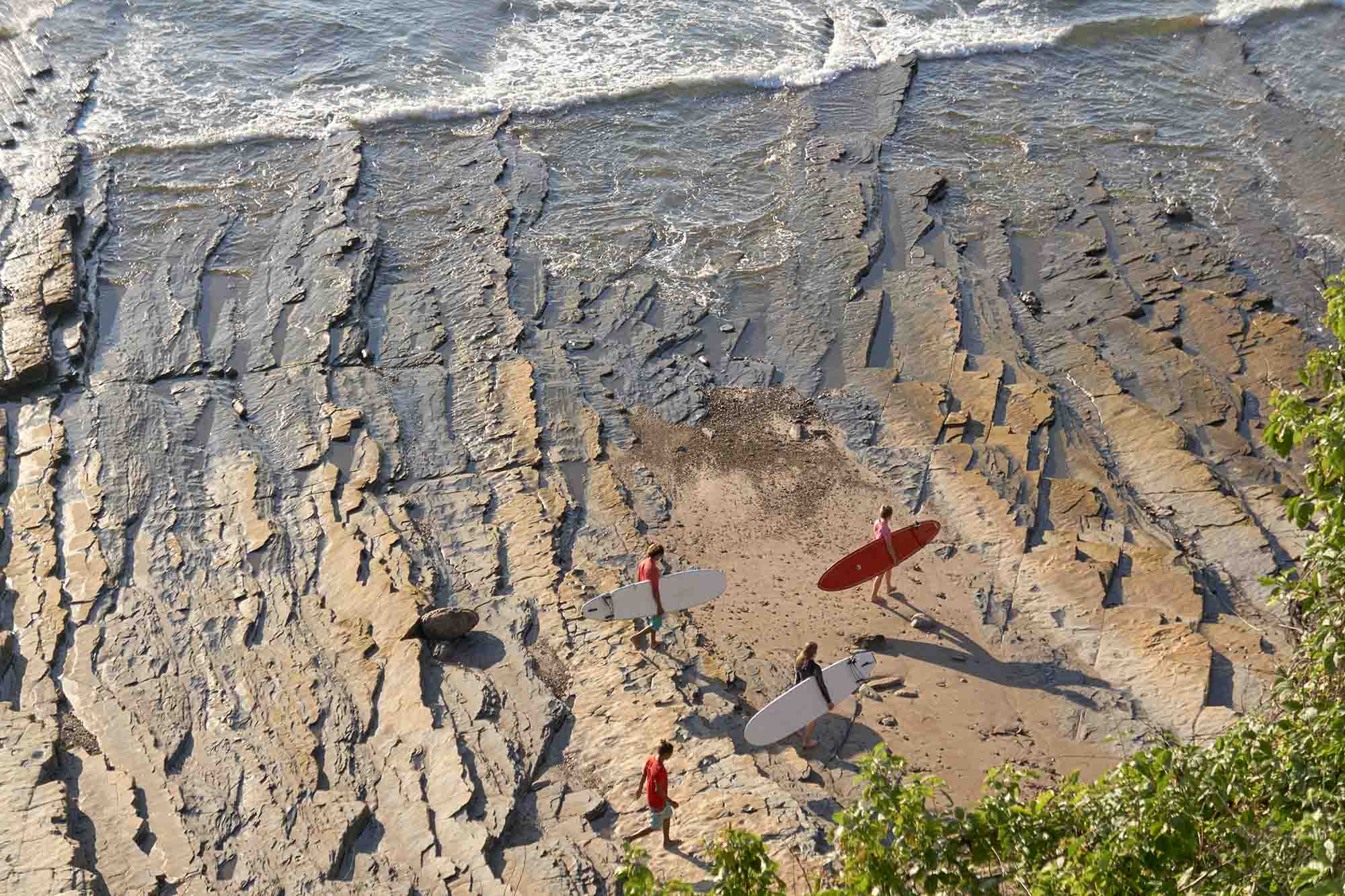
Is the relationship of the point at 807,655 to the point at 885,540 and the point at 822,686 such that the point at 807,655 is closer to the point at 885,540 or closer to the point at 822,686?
the point at 822,686

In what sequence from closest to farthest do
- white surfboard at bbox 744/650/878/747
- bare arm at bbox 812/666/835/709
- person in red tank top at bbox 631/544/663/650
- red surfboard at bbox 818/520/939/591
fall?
white surfboard at bbox 744/650/878/747
bare arm at bbox 812/666/835/709
person in red tank top at bbox 631/544/663/650
red surfboard at bbox 818/520/939/591

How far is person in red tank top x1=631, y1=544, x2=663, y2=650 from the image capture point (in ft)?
44.7

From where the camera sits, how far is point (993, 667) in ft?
45.3

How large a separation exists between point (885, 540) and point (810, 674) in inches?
102

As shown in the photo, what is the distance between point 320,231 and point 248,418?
520 cm

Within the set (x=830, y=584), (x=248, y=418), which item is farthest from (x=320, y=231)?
(x=830, y=584)

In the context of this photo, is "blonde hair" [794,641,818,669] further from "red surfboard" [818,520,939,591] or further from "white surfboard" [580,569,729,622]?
"red surfboard" [818,520,939,591]

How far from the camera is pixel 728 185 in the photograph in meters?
23.1

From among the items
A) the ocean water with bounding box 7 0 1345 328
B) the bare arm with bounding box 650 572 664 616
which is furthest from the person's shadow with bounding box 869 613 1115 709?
the ocean water with bounding box 7 0 1345 328

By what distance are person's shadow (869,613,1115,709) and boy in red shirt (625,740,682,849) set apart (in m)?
3.81

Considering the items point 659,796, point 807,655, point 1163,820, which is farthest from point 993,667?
point 1163,820

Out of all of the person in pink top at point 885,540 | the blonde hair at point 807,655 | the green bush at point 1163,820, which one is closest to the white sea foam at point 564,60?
the person in pink top at point 885,540

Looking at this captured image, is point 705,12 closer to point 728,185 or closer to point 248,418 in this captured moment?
point 728,185

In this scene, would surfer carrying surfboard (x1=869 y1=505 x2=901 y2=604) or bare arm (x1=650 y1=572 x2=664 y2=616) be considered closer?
bare arm (x1=650 y1=572 x2=664 y2=616)
